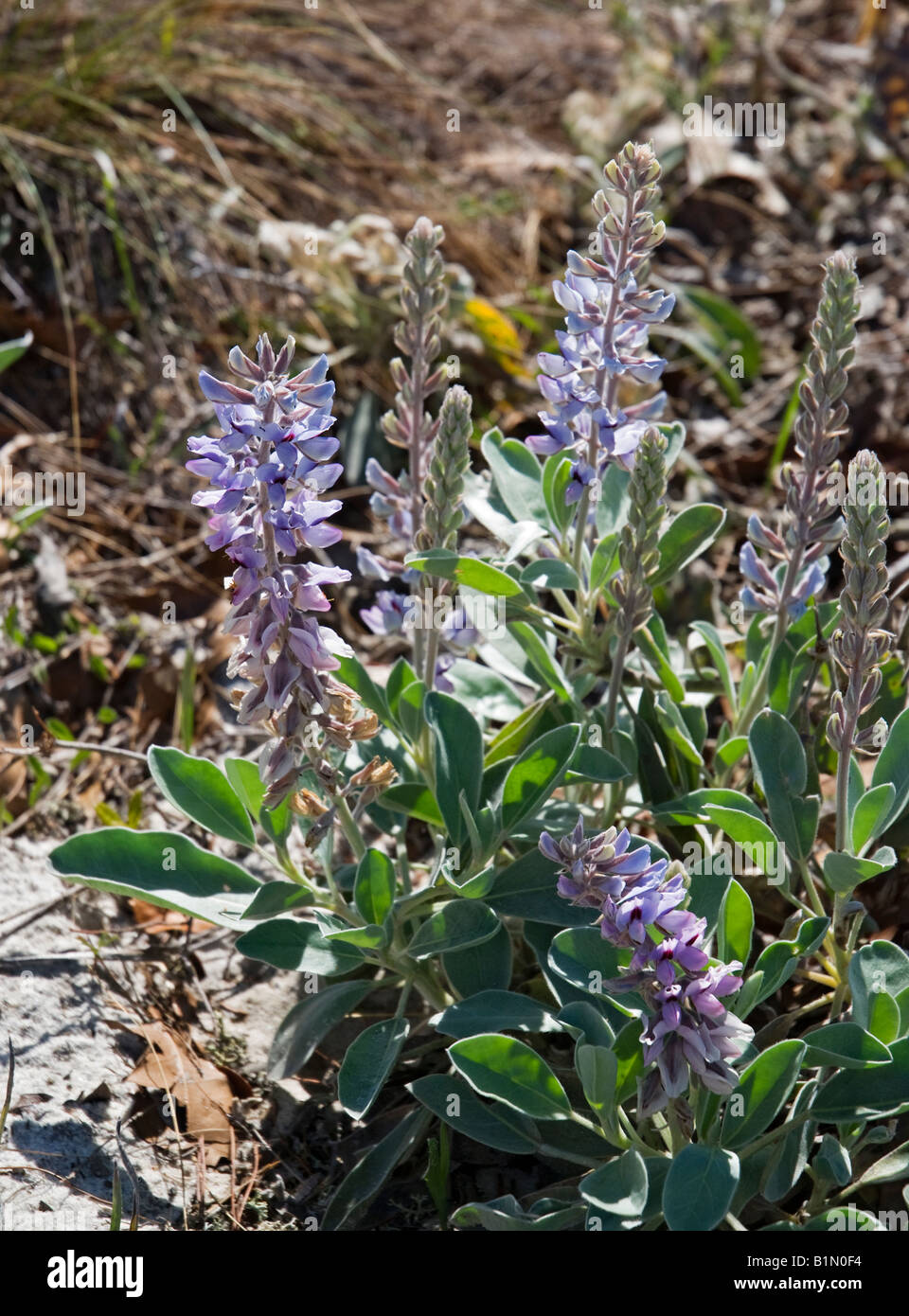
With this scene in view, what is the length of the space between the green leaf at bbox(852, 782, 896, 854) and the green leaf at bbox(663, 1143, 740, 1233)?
65 cm

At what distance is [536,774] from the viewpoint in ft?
8.09

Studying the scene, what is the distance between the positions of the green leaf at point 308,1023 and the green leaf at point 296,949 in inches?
4.7

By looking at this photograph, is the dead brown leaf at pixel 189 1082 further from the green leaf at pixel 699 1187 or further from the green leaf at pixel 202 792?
the green leaf at pixel 699 1187

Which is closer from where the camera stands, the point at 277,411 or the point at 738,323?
the point at 277,411

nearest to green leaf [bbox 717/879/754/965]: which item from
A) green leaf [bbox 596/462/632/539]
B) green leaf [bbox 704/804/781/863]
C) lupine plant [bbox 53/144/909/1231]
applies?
lupine plant [bbox 53/144/909/1231]

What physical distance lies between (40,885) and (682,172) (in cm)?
418

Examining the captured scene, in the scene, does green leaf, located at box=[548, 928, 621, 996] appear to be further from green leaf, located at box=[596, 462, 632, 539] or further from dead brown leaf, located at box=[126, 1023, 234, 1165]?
green leaf, located at box=[596, 462, 632, 539]

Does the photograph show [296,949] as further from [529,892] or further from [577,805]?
[577,805]

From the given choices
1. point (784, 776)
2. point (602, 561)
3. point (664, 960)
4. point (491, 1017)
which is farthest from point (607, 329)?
point (491, 1017)

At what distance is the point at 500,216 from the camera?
211 inches

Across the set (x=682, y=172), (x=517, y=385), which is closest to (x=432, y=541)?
(x=517, y=385)

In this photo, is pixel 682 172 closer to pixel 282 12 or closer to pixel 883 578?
pixel 282 12
